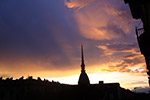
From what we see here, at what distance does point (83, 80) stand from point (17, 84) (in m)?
37.5

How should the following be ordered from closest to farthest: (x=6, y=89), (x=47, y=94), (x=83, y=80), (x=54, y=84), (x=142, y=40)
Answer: (x=142, y=40), (x=6, y=89), (x=47, y=94), (x=54, y=84), (x=83, y=80)

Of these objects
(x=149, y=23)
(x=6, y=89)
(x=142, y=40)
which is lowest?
(x=6, y=89)

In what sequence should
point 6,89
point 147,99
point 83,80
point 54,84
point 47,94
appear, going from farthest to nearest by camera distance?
point 83,80, point 147,99, point 54,84, point 47,94, point 6,89

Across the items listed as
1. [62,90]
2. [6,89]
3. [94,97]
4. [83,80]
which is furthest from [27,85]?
[83,80]

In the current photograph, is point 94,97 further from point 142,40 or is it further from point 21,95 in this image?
point 142,40

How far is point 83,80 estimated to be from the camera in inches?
2574

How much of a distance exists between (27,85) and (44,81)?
519cm

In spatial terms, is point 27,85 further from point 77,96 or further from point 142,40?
point 142,40

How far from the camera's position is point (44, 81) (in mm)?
37719

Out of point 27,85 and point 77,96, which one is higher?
point 27,85

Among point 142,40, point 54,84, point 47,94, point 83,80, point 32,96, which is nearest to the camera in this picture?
point 142,40

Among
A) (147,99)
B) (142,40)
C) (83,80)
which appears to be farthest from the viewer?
(83,80)

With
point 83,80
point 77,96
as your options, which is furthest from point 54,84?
point 83,80

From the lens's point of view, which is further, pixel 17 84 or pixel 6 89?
pixel 17 84
